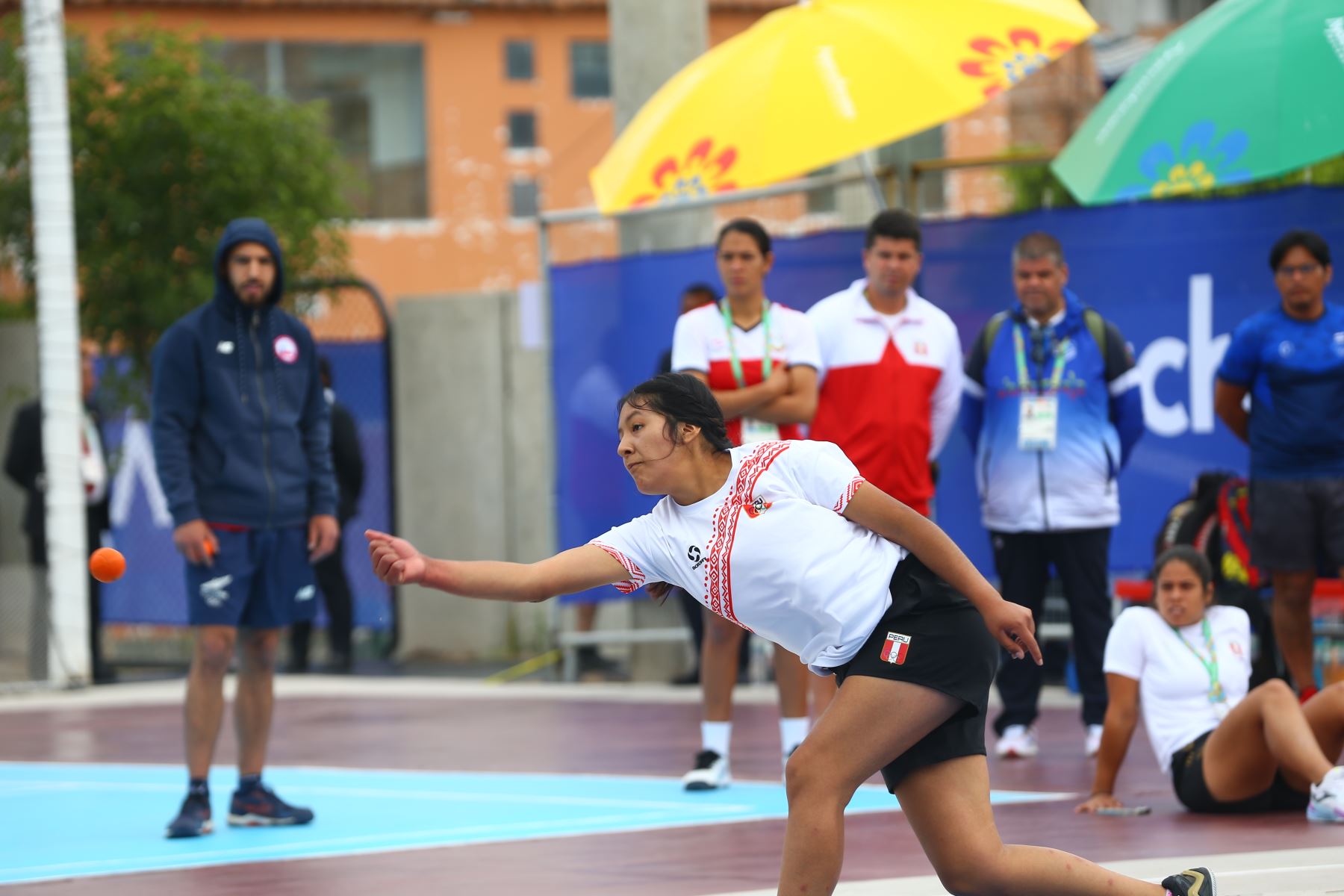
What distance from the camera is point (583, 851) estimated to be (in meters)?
6.89

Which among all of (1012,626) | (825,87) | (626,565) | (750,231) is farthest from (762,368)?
(1012,626)

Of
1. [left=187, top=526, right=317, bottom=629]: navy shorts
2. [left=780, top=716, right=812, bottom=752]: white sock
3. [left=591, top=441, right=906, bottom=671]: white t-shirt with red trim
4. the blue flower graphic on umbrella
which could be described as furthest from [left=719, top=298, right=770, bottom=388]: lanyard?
[left=591, top=441, right=906, bottom=671]: white t-shirt with red trim

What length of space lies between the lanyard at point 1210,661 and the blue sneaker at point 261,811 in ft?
11.3

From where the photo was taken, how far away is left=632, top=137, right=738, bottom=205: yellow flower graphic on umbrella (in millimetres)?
9047

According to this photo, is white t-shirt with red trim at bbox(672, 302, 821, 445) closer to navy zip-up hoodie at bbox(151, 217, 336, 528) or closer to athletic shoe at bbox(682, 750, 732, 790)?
athletic shoe at bbox(682, 750, 732, 790)

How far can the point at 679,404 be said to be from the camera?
4.85 metres

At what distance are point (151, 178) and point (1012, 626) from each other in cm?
1172

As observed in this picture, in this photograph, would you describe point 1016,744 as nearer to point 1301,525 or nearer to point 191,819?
point 1301,525

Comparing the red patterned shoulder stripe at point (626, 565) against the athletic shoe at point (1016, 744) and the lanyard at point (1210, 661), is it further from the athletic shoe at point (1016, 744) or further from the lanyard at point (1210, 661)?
the athletic shoe at point (1016, 744)

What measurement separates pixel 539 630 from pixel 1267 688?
8324mm

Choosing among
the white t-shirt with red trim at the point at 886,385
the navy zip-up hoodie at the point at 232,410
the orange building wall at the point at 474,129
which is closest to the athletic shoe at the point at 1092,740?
the white t-shirt with red trim at the point at 886,385

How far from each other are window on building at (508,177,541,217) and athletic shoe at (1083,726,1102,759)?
31794 millimetres

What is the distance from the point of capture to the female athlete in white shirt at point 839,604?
4.68 metres

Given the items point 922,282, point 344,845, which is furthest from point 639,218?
point 344,845
